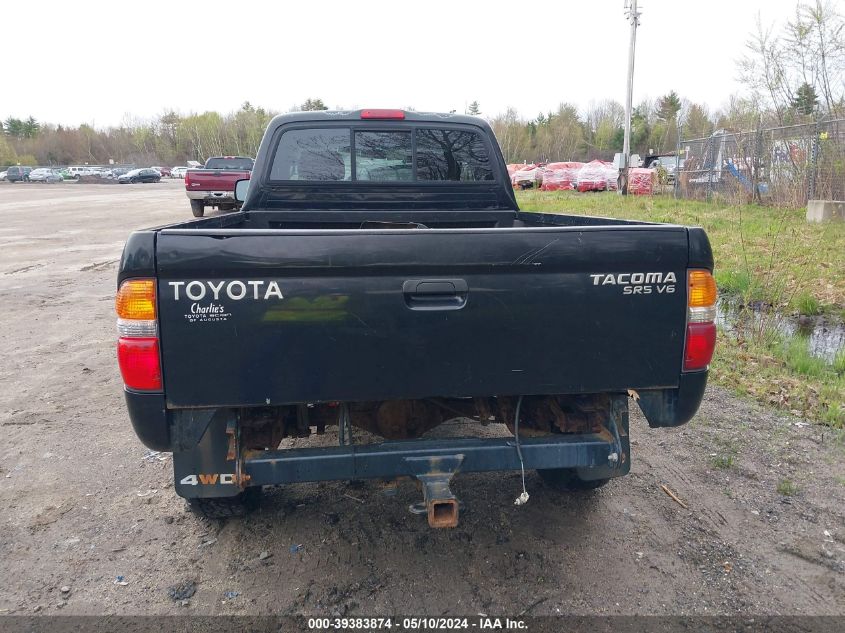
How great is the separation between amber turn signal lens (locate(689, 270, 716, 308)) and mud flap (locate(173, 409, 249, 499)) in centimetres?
196

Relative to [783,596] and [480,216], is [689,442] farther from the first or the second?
[480,216]

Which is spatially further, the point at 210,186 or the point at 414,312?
the point at 210,186

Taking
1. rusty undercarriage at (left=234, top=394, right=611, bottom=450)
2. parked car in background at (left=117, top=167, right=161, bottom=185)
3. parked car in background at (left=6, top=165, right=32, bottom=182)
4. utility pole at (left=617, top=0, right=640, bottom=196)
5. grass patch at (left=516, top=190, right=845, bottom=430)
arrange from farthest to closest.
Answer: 1. parked car in background at (left=6, top=165, right=32, bottom=182)
2. parked car in background at (left=117, top=167, right=161, bottom=185)
3. utility pole at (left=617, top=0, right=640, bottom=196)
4. grass patch at (left=516, top=190, right=845, bottom=430)
5. rusty undercarriage at (left=234, top=394, right=611, bottom=450)

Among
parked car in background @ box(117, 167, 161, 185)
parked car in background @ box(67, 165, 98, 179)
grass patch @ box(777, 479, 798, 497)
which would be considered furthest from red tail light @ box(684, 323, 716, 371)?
parked car in background @ box(67, 165, 98, 179)

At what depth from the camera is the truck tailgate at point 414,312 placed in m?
2.30

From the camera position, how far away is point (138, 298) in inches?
89.4

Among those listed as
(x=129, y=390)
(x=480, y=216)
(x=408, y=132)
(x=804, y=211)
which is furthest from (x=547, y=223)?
(x=804, y=211)

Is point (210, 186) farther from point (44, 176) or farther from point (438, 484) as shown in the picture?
point (44, 176)

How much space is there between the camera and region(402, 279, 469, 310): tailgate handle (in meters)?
2.39

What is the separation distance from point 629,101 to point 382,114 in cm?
2637

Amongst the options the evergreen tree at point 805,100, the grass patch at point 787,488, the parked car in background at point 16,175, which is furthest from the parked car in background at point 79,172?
the grass patch at point 787,488

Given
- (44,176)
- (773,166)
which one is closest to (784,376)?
(773,166)

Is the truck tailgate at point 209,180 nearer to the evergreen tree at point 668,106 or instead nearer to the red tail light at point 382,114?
the red tail light at point 382,114

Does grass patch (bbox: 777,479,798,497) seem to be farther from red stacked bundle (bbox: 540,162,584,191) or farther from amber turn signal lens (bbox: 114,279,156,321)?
red stacked bundle (bbox: 540,162,584,191)
